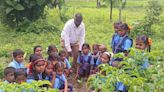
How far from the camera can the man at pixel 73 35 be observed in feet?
26.8

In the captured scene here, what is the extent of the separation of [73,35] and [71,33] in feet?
0.25

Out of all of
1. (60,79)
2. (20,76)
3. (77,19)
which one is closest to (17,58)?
(60,79)

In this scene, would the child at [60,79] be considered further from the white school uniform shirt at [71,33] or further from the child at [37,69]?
the white school uniform shirt at [71,33]

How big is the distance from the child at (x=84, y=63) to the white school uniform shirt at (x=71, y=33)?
286 mm

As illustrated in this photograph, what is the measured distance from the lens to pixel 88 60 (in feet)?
26.8

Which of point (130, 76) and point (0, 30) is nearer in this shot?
point (130, 76)

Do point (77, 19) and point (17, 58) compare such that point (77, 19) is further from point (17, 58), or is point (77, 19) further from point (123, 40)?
point (17, 58)

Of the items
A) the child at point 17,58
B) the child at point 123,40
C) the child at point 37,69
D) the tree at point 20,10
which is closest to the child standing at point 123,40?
the child at point 123,40

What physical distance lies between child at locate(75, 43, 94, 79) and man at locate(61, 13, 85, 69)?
0.25 meters

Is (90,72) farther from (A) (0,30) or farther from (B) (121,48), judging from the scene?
(A) (0,30)

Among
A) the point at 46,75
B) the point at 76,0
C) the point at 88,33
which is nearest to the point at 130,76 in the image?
the point at 46,75

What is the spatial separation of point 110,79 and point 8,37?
7.91m

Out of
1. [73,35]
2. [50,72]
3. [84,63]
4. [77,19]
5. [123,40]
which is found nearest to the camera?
[50,72]

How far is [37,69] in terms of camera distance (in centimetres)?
595
